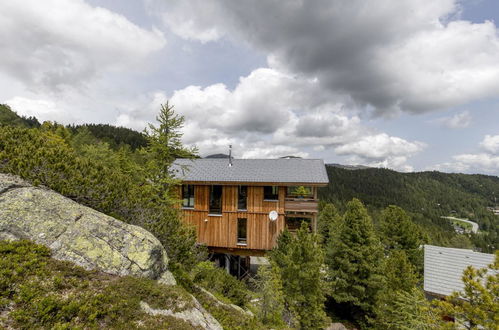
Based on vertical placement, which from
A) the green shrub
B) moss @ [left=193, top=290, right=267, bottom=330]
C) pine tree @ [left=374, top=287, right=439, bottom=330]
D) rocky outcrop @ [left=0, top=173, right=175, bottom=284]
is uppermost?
rocky outcrop @ [left=0, top=173, right=175, bottom=284]

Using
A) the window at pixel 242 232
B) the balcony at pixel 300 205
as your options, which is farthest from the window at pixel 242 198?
the balcony at pixel 300 205

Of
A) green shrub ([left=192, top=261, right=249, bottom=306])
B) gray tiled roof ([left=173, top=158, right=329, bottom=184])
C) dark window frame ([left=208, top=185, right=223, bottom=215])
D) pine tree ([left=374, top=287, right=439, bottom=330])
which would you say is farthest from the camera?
dark window frame ([left=208, top=185, right=223, bottom=215])

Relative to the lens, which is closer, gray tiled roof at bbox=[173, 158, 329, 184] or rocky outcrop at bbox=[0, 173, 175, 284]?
rocky outcrop at bbox=[0, 173, 175, 284]

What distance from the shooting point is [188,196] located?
19891mm

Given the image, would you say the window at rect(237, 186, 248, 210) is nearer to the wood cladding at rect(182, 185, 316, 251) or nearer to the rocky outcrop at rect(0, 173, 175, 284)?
the wood cladding at rect(182, 185, 316, 251)

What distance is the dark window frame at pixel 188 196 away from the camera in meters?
19.6

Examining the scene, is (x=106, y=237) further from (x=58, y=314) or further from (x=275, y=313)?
(x=275, y=313)

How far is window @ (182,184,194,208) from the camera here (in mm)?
19656

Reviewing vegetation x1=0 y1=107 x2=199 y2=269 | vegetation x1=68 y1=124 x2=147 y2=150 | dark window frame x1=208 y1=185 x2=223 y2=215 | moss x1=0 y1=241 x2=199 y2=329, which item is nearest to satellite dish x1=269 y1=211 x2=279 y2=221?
dark window frame x1=208 y1=185 x2=223 y2=215

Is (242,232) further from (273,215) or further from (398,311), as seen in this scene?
(398,311)

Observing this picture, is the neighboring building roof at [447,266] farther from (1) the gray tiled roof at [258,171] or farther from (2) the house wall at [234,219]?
(2) the house wall at [234,219]

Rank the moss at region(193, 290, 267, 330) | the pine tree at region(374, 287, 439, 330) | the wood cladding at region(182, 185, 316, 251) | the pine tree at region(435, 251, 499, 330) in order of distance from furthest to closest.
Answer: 1. the wood cladding at region(182, 185, 316, 251)
2. the pine tree at region(374, 287, 439, 330)
3. the pine tree at region(435, 251, 499, 330)
4. the moss at region(193, 290, 267, 330)

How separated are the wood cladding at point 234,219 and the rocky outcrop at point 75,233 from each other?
1232 centimetres

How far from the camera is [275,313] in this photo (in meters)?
10.1
